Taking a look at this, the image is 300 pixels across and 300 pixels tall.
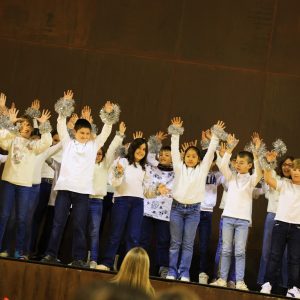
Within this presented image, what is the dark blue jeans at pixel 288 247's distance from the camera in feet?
20.4

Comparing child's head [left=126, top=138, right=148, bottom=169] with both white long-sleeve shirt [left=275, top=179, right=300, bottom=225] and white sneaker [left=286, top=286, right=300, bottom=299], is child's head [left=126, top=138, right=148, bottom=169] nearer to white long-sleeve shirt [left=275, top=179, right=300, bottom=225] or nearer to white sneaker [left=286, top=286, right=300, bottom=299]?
white long-sleeve shirt [left=275, top=179, right=300, bottom=225]

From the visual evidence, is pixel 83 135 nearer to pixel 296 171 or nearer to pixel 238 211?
pixel 238 211

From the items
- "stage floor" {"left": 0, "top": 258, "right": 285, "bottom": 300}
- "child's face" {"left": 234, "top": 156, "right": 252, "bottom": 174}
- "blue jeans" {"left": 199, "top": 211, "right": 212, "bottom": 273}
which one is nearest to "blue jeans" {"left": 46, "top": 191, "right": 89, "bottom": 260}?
"stage floor" {"left": 0, "top": 258, "right": 285, "bottom": 300}

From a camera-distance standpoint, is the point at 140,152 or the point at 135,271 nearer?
the point at 135,271

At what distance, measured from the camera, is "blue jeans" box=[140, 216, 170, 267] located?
6852 mm

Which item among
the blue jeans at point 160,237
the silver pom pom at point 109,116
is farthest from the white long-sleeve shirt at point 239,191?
the silver pom pom at point 109,116

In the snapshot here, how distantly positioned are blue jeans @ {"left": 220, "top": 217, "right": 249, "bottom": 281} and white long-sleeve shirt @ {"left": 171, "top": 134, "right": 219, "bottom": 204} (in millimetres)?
387

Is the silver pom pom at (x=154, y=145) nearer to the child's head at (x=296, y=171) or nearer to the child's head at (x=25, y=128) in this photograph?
the child's head at (x=25, y=128)

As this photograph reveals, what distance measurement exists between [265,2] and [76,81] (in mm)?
2855

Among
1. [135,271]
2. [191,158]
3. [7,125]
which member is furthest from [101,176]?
[135,271]

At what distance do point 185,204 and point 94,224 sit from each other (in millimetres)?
1001

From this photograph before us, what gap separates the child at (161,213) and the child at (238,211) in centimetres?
64

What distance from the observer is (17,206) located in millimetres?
6348

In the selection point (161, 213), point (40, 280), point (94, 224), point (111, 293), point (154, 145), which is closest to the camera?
point (111, 293)
